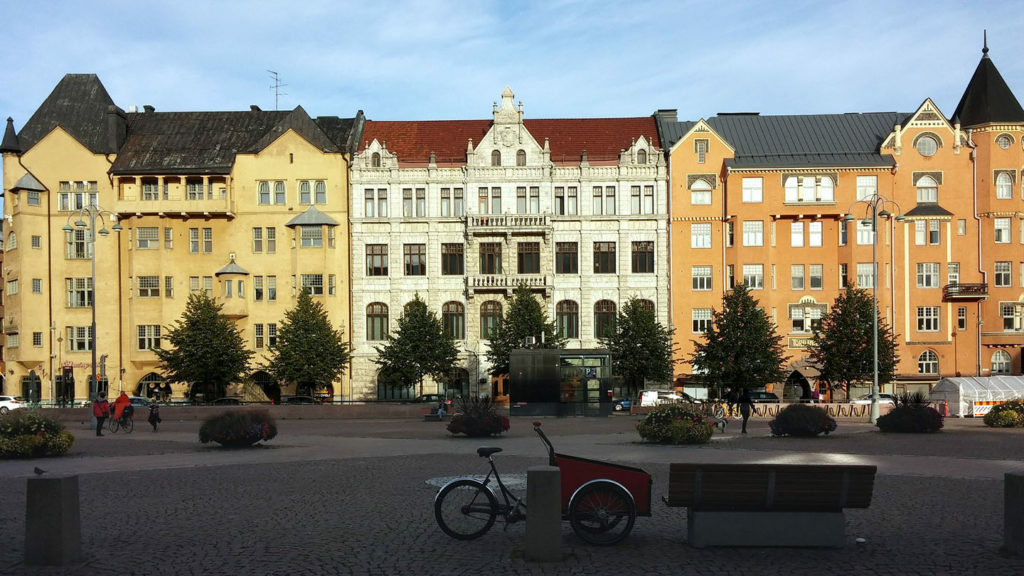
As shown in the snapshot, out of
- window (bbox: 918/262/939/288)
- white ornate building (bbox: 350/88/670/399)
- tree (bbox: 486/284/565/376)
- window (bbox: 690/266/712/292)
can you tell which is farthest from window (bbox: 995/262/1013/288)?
tree (bbox: 486/284/565/376)

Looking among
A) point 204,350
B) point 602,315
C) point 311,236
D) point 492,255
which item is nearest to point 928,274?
point 602,315

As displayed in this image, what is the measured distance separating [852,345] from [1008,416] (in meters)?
20.0

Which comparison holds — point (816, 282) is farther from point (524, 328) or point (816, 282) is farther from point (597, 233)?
point (524, 328)

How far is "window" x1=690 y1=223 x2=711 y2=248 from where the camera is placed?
63281 mm

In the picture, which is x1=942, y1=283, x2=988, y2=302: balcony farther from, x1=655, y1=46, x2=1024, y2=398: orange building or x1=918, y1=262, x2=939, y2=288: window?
x1=918, y1=262, x2=939, y2=288: window

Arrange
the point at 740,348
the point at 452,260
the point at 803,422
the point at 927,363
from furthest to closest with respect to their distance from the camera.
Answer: the point at 452,260 → the point at 927,363 → the point at 740,348 → the point at 803,422

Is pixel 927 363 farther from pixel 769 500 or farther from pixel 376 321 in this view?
pixel 769 500

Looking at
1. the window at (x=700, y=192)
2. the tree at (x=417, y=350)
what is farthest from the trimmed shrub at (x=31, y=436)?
the window at (x=700, y=192)

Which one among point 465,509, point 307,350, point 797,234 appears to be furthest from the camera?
point 797,234

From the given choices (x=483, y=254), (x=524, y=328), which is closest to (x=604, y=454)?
(x=524, y=328)

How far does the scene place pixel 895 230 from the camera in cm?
6212

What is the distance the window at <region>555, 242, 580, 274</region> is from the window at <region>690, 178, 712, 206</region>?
789 centimetres

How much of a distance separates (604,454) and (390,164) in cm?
4191

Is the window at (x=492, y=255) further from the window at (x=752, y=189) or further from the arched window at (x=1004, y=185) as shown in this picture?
the arched window at (x=1004, y=185)
